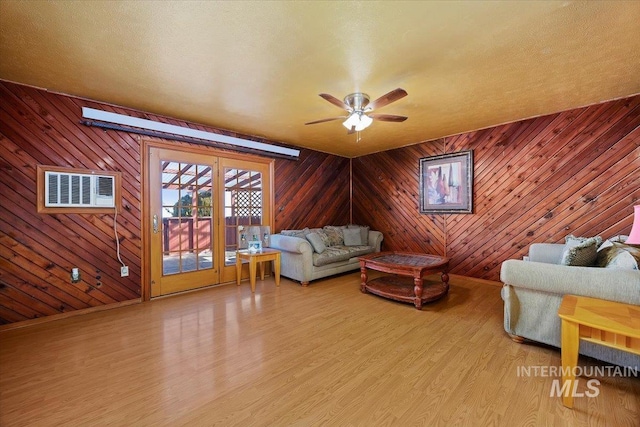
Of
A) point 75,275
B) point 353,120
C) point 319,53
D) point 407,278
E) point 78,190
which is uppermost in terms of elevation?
point 319,53

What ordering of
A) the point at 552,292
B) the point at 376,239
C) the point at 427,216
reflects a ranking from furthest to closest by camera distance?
the point at 376,239, the point at 427,216, the point at 552,292

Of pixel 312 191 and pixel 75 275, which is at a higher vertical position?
pixel 312 191

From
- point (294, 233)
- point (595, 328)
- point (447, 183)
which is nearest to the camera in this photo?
point (595, 328)

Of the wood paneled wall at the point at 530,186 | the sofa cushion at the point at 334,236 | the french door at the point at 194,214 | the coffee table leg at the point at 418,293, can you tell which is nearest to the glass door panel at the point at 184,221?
the french door at the point at 194,214

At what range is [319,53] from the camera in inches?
Answer: 84.7

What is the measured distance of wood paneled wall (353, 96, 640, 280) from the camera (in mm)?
3160

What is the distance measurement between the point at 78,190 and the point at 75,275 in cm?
97

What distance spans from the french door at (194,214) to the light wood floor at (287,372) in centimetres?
81

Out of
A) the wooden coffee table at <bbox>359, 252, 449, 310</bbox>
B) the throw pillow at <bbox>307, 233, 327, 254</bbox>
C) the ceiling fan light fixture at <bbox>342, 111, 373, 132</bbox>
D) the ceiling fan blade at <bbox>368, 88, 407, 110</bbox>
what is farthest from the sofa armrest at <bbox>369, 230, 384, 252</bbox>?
the ceiling fan blade at <bbox>368, 88, 407, 110</bbox>

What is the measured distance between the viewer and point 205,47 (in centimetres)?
206

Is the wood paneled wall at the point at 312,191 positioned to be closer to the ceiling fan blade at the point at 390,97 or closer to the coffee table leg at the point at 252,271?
the coffee table leg at the point at 252,271

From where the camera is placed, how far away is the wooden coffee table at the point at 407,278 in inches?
122

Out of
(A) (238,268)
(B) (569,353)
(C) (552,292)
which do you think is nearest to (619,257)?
(C) (552,292)

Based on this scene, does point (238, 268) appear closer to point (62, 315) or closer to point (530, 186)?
point (62, 315)
